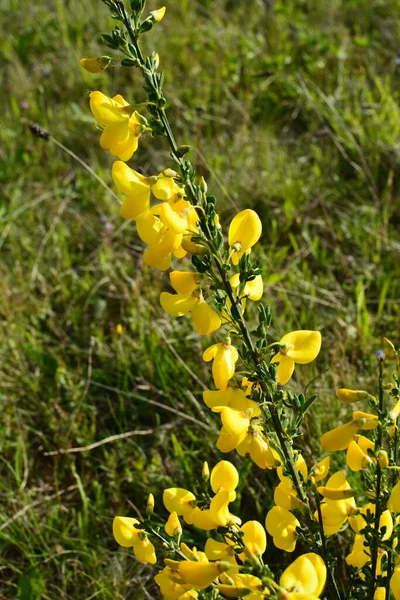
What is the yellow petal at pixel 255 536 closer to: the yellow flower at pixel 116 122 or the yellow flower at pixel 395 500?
the yellow flower at pixel 395 500

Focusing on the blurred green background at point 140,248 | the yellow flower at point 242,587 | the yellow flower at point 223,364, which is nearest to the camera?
the yellow flower at point 242,587

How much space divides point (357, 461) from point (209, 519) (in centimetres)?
25

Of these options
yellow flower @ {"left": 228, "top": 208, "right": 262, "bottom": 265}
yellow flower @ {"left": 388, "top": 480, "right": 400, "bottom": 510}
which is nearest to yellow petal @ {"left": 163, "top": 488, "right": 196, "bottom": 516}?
yellow flower @ {"left": 388, "top": 480, "right": 400, "bottom": 510}

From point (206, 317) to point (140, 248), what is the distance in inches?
49.6

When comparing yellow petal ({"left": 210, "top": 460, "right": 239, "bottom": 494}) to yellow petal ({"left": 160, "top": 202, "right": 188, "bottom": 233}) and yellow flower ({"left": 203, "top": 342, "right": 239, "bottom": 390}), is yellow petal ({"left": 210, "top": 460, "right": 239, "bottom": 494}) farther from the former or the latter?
yellow petal ({"left": 160, "top": 202, "right": 188, "bottom": 233})

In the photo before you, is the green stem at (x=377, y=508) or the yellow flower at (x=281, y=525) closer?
the green stem at (x=377, y=508)

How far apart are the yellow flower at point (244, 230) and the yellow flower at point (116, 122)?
0.71ft

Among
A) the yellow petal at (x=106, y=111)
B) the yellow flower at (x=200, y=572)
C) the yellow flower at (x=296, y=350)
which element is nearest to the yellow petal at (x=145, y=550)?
the yellow flower at (x=200, y=572)

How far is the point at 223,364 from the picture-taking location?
1.10 metres

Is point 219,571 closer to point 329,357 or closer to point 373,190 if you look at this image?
point 329,357

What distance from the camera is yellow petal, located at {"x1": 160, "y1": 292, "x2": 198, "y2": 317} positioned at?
1135 mm

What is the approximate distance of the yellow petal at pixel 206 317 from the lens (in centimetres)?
112

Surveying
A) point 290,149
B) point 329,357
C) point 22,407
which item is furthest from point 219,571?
point 290,149

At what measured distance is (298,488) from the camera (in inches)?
45.1
